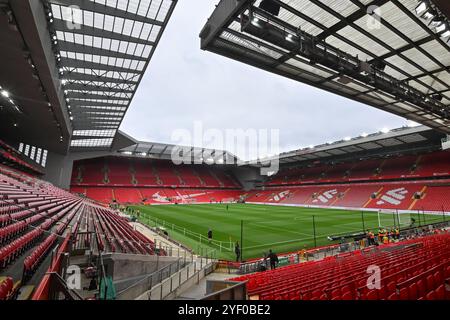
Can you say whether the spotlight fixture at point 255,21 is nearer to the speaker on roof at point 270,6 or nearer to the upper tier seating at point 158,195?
the speaker on roof at point 270,6

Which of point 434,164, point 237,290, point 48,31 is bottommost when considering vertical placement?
point 237,290

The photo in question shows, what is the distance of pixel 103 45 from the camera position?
13.6m

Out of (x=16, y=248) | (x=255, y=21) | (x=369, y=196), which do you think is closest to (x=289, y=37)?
(x=255, y=21)

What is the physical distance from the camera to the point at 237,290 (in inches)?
104

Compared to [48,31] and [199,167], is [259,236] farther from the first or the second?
[199,167]

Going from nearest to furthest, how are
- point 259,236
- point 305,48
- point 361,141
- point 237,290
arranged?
1. point 237,290
2. point 305,48
3. point 259,236
4. point 361,141

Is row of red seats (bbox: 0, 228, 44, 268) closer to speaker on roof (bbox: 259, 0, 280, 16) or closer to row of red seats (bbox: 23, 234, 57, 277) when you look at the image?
row of red seats (bbox: 23, 234, 57, 277)

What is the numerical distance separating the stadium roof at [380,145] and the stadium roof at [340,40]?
22791mm

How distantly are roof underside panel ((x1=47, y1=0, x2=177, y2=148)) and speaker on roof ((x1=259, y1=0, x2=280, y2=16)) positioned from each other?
5.30m

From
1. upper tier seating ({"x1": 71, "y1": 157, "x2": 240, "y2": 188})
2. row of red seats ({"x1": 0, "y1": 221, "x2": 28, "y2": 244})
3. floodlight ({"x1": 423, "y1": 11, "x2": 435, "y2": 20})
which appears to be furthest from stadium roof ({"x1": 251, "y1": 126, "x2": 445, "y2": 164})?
row of red seats ({"x1": 0, "y1": 221, "x2": 28, "y2": 244})

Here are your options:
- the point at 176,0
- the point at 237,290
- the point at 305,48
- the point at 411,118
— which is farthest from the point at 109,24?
the point at 411,118

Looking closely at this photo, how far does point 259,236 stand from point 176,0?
15124 mm

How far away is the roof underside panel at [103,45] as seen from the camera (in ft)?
35.3

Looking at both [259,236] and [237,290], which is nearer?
[237,290]
